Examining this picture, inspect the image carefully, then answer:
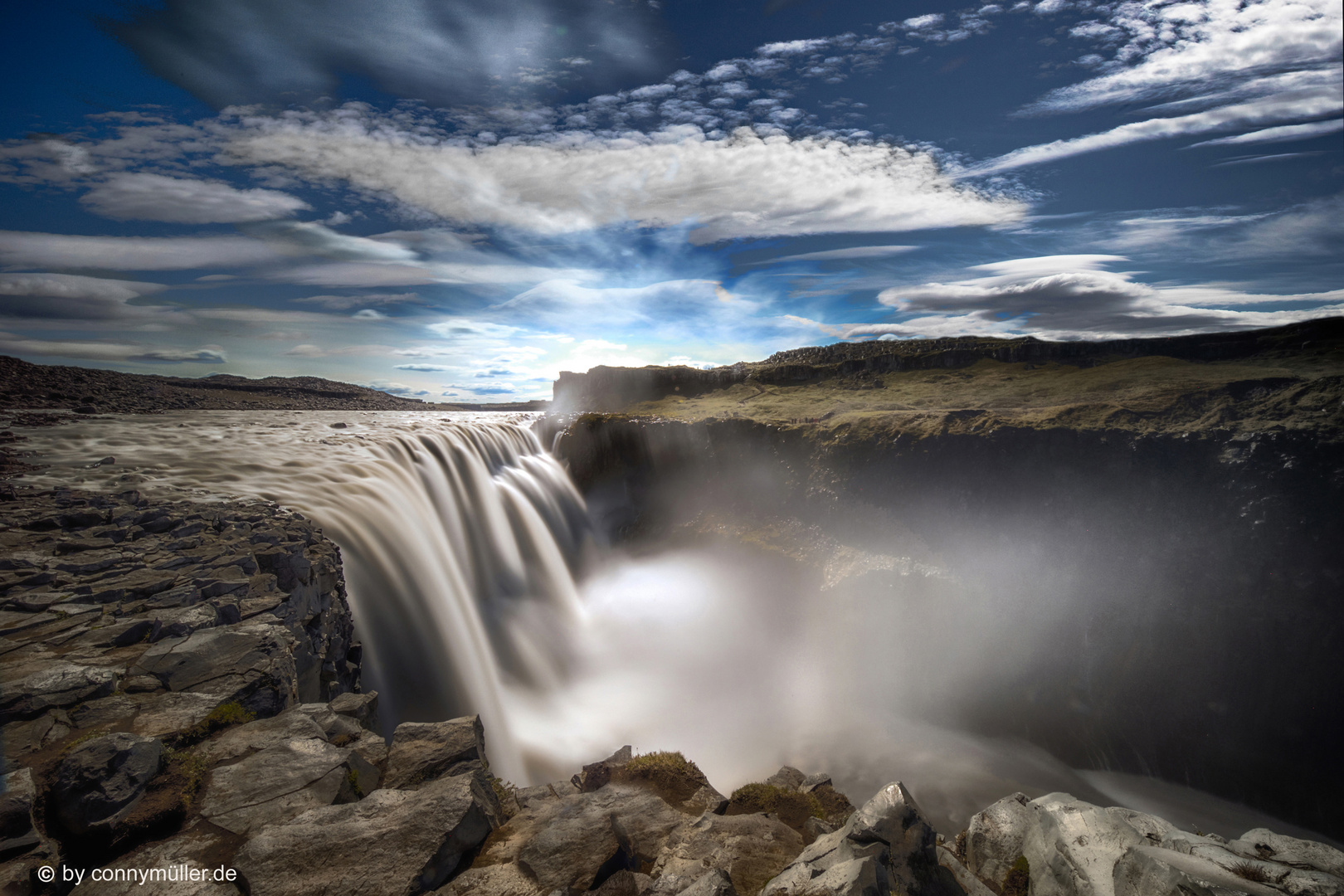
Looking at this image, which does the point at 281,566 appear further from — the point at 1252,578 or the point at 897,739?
the point at 1252,578

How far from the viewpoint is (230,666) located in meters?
6.07

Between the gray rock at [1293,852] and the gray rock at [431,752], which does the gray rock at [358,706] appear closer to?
the gray rock at [431,752]

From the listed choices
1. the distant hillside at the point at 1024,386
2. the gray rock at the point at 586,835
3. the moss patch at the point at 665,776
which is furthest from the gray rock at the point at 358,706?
the distant hillside at the point at 1024,386

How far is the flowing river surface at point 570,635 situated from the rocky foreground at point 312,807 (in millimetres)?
6423

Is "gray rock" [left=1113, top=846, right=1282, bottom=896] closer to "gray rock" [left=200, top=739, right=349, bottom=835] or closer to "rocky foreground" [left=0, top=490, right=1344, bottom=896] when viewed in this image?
"rocky foreground" [left=0, top=490, right=1344, bottom=896]

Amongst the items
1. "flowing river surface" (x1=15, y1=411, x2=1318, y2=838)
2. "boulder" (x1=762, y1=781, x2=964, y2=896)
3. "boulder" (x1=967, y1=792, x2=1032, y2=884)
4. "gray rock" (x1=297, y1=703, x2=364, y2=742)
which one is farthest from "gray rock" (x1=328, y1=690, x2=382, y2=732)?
"boulder" (x1=967, y1=792, x2=1032, y2=884)

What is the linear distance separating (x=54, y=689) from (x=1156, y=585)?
26.9 m

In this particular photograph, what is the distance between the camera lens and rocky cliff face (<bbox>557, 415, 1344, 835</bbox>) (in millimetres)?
15773

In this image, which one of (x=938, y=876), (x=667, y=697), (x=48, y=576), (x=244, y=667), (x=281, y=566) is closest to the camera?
(x=938, y=876)

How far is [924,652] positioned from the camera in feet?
64.0

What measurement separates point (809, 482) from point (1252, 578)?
635 inches

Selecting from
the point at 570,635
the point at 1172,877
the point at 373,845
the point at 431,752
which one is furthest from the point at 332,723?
the point at 570,635

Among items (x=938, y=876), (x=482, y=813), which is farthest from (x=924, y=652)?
(x=482, y=813)

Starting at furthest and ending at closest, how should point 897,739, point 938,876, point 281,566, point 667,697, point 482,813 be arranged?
point 667,697, point 897,739, point 281,566, point 938,876, point 482,813
